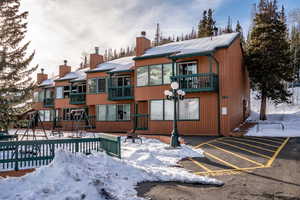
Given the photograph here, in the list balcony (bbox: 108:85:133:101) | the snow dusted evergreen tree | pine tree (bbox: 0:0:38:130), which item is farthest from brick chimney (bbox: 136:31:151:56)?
the snow dusted evergreen tree

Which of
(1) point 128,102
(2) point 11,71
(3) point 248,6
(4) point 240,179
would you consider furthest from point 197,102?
(3) point 248,6

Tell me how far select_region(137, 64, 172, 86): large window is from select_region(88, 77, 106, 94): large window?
555cm

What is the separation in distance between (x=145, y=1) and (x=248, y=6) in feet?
154

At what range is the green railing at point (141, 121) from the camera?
21256 mm

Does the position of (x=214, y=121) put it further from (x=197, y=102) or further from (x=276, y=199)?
(x=276, y=199)

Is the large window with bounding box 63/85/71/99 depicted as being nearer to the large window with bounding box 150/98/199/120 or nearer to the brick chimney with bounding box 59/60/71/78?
Result: the brick chimney with bounding box 59/60/71/78

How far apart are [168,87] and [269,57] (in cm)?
1051

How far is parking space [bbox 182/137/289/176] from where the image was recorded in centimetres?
837

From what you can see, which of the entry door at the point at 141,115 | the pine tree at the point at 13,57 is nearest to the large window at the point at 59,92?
the pine tree at the point at 13,57

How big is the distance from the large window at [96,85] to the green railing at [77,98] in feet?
5.55

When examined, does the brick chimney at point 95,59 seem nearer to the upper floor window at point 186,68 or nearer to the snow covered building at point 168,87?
the snow covered building at point 168,87

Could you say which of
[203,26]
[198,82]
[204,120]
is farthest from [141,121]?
[203,26]

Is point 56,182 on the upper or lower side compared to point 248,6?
lower

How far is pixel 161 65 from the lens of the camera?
20.5 m
